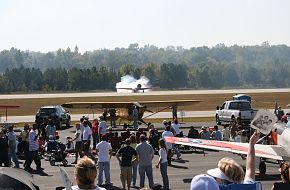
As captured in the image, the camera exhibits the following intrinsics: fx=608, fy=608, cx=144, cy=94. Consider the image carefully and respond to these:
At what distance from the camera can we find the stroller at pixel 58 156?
2008 cm

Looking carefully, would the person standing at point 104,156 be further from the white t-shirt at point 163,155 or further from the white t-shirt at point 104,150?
the white t-shirt at point 163,155

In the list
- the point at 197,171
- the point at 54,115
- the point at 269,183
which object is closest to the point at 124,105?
the point at 54,115

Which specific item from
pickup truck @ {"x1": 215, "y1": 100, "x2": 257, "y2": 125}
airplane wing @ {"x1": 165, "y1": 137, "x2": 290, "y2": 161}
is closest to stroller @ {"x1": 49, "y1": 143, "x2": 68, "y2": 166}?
airplane wing @ {"x1": 165, "y1": 137, "x2": 290, "y2": 161}

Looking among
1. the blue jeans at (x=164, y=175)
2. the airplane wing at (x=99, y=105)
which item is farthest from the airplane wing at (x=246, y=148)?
the airplane wing at (x=99, y=105)

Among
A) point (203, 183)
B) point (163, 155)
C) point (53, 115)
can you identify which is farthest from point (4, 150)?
point (53, 115)

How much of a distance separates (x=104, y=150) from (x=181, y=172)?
11.9 ft

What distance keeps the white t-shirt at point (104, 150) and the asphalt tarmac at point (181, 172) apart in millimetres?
821

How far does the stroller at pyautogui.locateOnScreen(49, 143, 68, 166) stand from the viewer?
20.1 m

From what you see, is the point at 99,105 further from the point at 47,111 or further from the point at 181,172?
the point at 181,172

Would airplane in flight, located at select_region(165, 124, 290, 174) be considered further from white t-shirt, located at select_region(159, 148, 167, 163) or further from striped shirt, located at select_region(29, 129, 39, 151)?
striped shirt, located at select_region(29, 129, 39, 151)

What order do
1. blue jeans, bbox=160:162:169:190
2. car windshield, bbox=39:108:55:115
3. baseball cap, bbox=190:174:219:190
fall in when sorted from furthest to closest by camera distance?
car windshield, bbox=39:108:55:115 → blue jeans, bbox=160:162:169:190 → baseball cap, bbox=190:174:219:190

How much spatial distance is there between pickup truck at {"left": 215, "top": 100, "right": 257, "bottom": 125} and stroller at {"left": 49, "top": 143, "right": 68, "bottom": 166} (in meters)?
17.3

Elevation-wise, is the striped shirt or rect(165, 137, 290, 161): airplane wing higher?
rect(165, 137, 290, 161): airplane wing

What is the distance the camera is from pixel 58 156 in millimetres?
20344
